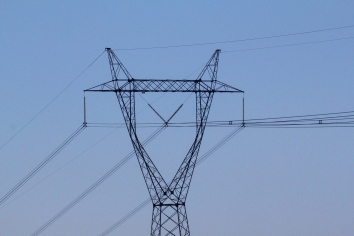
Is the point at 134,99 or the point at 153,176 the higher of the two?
the point at 134,99

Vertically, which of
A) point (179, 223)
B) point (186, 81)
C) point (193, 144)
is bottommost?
point (179, 223)

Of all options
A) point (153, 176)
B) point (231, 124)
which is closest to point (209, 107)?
point (231, 124)

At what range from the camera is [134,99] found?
208ft

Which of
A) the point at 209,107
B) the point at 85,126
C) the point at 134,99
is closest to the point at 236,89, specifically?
the point at 209,107

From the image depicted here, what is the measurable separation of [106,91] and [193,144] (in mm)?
7146

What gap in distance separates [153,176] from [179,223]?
377 centimetres

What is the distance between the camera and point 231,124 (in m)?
63.6

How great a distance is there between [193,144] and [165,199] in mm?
4369

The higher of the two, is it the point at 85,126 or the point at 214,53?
the point at 214,53

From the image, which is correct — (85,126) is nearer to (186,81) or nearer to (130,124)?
(130,124)

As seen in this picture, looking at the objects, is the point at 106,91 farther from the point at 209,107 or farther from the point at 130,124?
the point at 209,107

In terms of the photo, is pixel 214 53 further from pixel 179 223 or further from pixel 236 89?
pixel 179 223

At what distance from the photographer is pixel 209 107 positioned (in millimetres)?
63906

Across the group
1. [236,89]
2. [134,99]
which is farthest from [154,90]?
[236,89]
